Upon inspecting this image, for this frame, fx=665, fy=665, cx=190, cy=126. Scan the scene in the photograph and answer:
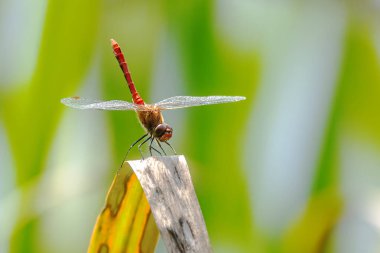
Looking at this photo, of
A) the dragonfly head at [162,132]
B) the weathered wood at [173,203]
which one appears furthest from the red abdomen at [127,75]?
the weathered wood at [173,203]

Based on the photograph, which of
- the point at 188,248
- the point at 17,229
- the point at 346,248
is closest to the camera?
the point at 188,248

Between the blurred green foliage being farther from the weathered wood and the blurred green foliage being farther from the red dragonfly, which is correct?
the weathered wood

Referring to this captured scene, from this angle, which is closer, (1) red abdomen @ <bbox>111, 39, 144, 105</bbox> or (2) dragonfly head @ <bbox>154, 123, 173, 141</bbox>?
(2) dragonfly head @ <bbox>154, 123, 173, 141</bbox>

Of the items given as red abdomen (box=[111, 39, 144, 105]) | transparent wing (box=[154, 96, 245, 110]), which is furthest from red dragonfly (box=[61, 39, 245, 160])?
red abdomen (box=[111, 39, 144, 105])

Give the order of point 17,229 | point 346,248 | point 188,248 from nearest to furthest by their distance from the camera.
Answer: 1. point 188,248
2. point 17,229
3. point 346,248

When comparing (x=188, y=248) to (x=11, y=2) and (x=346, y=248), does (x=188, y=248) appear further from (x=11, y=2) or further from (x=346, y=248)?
(x=11, y=2)

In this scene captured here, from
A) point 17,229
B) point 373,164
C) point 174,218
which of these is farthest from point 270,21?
point 174,218

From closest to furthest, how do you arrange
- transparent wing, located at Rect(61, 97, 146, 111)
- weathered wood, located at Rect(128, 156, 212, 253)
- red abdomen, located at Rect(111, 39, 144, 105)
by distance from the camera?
weathered wood, located at Rect(128, 156, 212, 253) < transparent wing, located at Rect(61, 97, 146, 111) < red abdomen, located at Rect(111, 39, 144, 105)

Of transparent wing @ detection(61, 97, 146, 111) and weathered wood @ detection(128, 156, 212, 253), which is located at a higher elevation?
transparent wing @ detection(61, 97, 146, 111)

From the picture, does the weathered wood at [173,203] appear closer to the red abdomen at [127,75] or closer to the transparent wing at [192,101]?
the transparent wing at [192,101]
